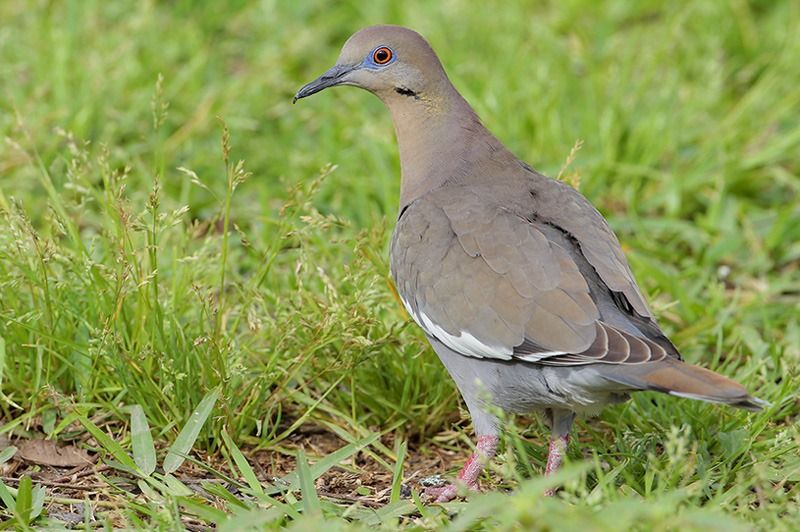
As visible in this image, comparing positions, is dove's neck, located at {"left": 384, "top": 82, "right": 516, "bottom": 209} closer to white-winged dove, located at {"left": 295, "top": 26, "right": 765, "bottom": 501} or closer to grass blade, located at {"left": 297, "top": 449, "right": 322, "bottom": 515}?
white-winged dove, located at {"left": 295, "top": 26, "right": 765, "bottom": 501}

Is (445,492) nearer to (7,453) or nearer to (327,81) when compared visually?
(7,453)

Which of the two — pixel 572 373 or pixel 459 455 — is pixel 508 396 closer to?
pixel 572 373

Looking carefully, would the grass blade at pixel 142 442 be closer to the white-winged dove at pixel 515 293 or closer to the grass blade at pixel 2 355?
the grass blade at pixel 2 355

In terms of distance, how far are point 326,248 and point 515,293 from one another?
1.29 metres

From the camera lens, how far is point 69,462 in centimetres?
389

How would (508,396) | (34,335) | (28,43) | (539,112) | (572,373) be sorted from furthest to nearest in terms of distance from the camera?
(28,43) < (539,112) < (34,335) < (508,396) < (572,373)

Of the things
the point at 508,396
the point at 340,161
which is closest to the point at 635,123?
the point at 340,161

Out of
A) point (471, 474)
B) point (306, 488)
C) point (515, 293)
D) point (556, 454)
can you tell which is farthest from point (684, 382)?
point (306, 488)

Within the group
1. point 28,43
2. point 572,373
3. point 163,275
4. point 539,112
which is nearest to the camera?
point 572,373

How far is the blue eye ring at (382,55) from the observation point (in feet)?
14.3

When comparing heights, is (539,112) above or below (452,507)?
above

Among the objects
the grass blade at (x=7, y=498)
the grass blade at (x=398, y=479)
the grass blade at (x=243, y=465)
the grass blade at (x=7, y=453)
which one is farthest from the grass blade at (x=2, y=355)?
the grass blade at (x=398, y=479)

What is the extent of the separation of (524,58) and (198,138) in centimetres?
192

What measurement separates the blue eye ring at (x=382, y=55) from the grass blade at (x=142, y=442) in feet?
5.28
